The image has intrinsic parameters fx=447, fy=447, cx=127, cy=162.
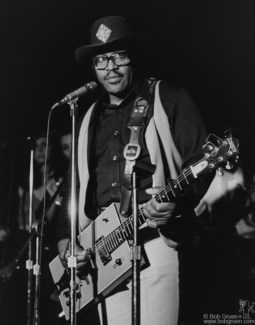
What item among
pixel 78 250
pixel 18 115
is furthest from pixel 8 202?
pixel 78 250

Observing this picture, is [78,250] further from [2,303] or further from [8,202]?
[8,202]

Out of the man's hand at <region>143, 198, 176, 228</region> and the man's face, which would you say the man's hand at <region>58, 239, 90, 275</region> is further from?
the man's face

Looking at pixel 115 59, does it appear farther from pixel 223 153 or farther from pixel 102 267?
pixel 102 267

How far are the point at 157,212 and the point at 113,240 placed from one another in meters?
0.43

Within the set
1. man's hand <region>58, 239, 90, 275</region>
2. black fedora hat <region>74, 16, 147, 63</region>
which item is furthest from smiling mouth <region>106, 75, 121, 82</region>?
man's hand <region>58, 239, 90, 275</region>

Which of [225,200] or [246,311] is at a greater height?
[225,200]

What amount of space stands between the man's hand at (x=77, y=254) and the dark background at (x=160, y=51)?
1710mm

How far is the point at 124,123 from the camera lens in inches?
96.3

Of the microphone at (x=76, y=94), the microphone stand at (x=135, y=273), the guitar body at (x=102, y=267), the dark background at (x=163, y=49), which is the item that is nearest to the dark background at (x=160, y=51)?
the dark background at (x=163, y=49)

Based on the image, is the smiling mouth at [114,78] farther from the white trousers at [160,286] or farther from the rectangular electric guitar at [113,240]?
the white trousers at [160,286]

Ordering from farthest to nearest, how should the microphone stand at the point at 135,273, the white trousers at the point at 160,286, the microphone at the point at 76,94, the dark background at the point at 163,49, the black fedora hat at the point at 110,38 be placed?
the dark background at the point at 163,49, the black fedora hat at the point at 110,38, the microphone at the point at 76,94, the white trousers at the point at 160,286, the microphone stand at the point at 135,273

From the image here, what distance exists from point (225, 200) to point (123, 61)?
→ 7.30ft

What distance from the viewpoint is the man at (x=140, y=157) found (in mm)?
2059

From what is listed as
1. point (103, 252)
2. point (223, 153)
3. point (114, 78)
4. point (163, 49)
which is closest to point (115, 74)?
point (114, 78)
